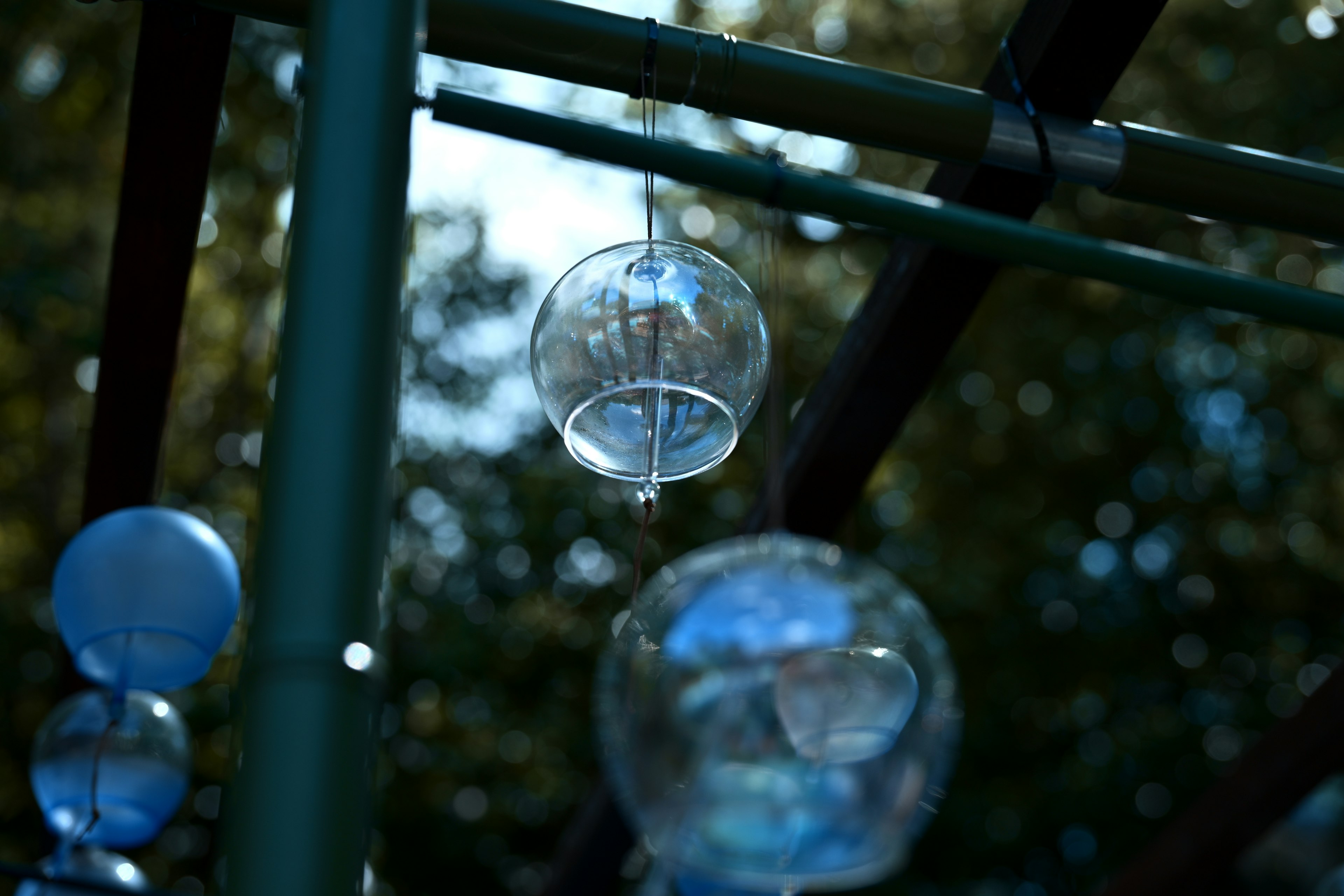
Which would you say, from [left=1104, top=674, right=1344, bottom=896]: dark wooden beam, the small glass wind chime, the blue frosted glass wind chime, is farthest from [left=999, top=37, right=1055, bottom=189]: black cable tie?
the small glass wind chime

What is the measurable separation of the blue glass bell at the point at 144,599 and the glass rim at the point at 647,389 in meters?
1.37

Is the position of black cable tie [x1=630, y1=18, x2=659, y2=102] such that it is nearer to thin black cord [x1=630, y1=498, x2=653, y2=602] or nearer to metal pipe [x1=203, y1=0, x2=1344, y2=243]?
metal pipe [x1=203, y1=0, x2=1344, y2=243]

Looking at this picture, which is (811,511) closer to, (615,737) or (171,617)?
(171,617)

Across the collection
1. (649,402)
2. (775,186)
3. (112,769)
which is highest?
(775,186)

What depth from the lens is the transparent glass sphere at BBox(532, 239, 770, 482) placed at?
195cm

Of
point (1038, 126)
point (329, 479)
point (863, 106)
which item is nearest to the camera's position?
point (329, 479)

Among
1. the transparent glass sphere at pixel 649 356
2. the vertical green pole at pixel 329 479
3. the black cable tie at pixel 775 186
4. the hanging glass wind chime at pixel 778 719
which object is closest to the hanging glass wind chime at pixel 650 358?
the transparent glass sphere at pixel 649 356

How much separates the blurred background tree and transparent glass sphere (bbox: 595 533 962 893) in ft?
20.2

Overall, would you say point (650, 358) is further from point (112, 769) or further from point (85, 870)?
point (85, 870)

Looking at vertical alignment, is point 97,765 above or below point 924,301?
below

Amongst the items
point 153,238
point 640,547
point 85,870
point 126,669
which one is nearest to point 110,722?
point 126,669

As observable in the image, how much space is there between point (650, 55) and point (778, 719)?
1.47 m

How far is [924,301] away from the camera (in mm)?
3150

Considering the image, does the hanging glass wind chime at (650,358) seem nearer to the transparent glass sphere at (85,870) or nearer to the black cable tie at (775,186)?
the black cable tie at (775,186)
